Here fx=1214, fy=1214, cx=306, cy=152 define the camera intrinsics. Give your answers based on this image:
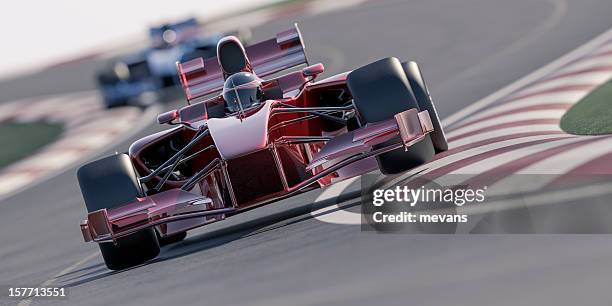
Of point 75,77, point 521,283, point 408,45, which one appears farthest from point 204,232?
point 75,77

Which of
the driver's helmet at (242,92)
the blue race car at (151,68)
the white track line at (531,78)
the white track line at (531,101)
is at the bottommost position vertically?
the white track line at (531,78)

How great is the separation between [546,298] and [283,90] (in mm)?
5861

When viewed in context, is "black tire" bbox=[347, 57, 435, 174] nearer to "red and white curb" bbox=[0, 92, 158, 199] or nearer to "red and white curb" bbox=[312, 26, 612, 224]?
"red and white curb" bbox=[312, 26, 612, 224]

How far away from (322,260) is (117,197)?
265 cm

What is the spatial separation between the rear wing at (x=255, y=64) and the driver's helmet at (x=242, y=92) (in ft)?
3.93

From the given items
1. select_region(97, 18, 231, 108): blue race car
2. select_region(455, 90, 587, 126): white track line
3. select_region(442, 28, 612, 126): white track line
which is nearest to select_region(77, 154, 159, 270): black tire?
select_region(455, 90, 587, 126): white track line

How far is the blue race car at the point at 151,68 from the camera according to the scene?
22.7 meters

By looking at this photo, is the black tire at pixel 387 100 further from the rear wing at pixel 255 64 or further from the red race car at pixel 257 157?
the rear wing at pixel 255 64

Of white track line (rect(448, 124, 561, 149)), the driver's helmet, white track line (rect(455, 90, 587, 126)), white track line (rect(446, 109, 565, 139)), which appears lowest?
white track line (rect(455, 90, 587, 126))

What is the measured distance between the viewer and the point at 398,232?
7.04m

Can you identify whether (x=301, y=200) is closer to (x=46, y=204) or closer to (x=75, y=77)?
(x=46, y=204)

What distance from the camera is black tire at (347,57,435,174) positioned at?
8.83 m

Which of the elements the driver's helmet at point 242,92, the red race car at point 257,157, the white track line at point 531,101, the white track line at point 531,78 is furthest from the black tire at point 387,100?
the white track line at point 531,78

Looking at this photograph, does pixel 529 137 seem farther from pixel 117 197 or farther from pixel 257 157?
pixel 117 197
